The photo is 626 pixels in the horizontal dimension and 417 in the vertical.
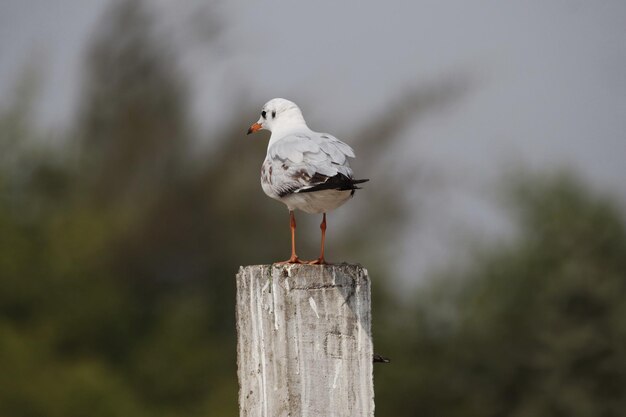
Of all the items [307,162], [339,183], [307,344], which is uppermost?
[307,162]

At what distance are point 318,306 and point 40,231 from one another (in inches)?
519

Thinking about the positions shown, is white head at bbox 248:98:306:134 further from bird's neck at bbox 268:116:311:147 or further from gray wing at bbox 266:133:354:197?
gray wing at bbox 266:133:354:197

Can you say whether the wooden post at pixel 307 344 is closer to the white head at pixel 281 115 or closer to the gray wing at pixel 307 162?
the gray wing at pixel 307 162

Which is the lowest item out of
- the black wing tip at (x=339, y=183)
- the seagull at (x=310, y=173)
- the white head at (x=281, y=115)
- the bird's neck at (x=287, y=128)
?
the black wing tip at (x=339, y=183)

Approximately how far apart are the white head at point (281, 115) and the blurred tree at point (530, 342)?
906 centimetres

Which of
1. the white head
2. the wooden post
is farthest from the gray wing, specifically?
the wooden post

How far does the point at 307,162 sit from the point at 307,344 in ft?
4.02

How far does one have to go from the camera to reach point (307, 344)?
329cm

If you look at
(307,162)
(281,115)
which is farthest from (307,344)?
(281,115)

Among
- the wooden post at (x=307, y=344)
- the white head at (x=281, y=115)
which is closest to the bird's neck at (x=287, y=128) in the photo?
the white head at (x=281, y=115)

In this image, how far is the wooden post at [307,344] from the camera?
10.7 ft

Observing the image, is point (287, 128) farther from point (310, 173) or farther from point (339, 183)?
point (339, 183)

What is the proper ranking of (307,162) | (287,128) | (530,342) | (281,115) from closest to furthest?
(307,162) < (287,128) < (281,115) < (530,342)

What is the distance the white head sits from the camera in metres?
5.27
